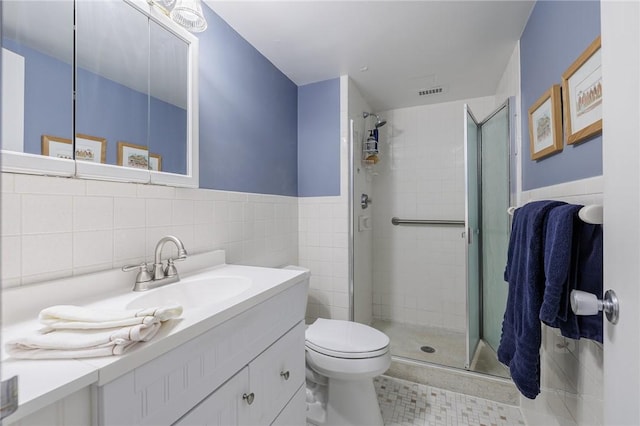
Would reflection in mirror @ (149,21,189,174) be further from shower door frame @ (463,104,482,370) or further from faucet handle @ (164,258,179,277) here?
shower door frame @ (463,104,482,370)

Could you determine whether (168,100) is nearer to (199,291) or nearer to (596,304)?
(199,291)

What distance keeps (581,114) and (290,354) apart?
1305 millimetres

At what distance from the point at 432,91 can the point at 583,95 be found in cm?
156

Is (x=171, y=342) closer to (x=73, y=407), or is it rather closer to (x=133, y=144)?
(x=73, y=407)

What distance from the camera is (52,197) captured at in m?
0.86

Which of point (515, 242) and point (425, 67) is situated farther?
point (425, 67)

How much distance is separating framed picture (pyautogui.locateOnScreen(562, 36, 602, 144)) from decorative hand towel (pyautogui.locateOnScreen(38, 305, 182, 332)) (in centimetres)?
127

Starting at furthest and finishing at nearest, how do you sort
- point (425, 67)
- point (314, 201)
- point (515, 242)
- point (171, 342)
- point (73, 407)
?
1. point (314, 201)
2. point (425, 67)
3. point (515, 242)
4. point (171, 342)
5. point (73, 407)

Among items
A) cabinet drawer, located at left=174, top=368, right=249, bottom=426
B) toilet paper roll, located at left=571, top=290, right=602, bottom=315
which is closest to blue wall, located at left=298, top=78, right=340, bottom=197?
cabinet drawer, located at left=174, top=368, right=249, bottom=426

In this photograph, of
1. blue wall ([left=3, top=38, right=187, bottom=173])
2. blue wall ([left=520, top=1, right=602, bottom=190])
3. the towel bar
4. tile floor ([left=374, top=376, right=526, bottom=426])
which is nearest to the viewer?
the towel bar

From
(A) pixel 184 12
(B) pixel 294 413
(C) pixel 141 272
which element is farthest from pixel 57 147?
(B) pixel 294 413

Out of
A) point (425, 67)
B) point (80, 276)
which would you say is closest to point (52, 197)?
point (80, 276)

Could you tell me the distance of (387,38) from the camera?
1.71 metres

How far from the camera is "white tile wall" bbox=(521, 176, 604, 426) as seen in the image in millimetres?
860
